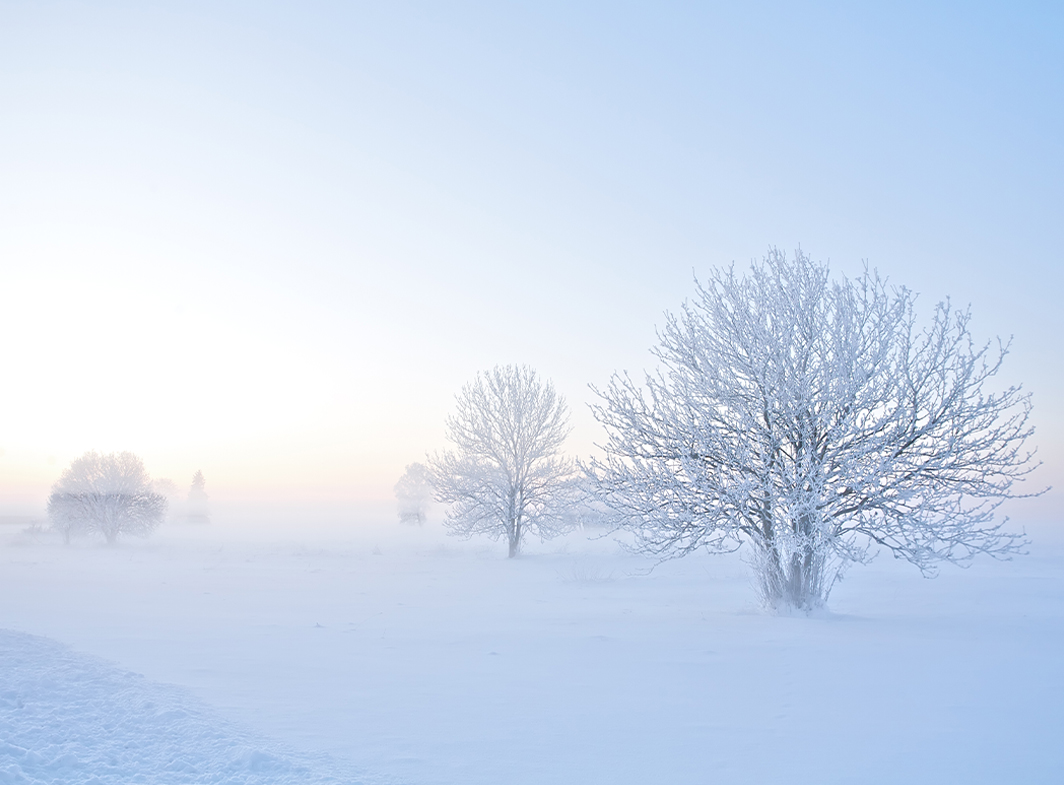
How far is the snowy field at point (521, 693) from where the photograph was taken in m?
4.07

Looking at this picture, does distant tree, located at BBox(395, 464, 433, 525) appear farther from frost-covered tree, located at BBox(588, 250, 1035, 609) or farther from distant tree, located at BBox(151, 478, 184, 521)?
frost-covered tree, located at BBox(588, 250, 1035, 609)

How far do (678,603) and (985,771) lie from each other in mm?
8395

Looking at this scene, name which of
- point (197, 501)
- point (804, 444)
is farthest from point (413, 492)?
point (804, 444)

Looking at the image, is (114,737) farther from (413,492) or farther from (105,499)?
(413,492)

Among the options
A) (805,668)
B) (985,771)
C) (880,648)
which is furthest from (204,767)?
(880,648)

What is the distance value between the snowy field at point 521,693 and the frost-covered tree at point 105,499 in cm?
2995

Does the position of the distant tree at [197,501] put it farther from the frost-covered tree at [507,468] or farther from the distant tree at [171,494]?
Answer: the frost-covered tree at [507,468]

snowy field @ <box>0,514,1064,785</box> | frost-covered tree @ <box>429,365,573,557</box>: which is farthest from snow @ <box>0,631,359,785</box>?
frost-covered tree @ <box>429,365,573,557</box>

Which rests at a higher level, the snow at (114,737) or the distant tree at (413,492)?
the distant tree at (413,492)

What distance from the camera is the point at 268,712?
5.02m

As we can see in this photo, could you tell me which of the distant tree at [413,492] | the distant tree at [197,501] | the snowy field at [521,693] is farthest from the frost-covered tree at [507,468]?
the distant tree at [197,501]

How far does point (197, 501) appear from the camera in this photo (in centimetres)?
7538

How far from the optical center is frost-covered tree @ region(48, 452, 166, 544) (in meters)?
37.2

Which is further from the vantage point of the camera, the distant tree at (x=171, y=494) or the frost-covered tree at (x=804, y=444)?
the distant tree at (x=171, y=494)
